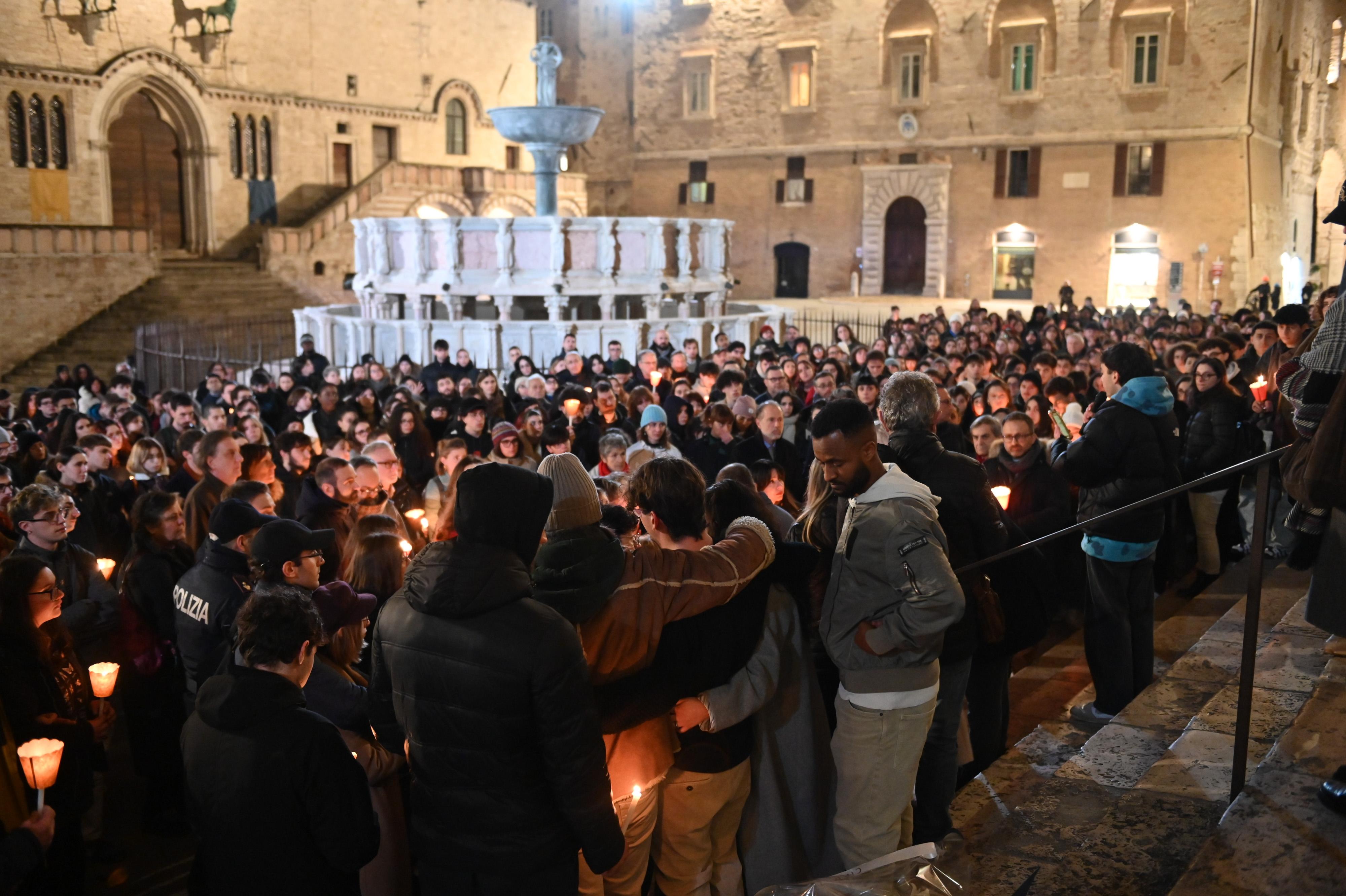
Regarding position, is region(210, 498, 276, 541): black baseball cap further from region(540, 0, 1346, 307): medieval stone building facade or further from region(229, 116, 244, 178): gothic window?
region(540, 0, 1346, 307): medieval stone building facade

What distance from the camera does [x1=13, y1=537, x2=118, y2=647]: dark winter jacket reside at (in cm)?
497

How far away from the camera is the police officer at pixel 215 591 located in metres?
4.28

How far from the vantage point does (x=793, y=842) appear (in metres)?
3.67

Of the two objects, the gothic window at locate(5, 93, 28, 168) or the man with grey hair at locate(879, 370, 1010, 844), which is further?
the gothic window at locate(5, 93, 28, 168)

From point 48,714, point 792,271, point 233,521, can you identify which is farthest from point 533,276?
point 792,271

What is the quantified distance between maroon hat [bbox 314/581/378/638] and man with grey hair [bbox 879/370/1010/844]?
6.75 feet

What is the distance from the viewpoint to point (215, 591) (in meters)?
4.31

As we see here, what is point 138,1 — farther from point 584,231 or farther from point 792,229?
point 792,229

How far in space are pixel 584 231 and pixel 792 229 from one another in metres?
19.3

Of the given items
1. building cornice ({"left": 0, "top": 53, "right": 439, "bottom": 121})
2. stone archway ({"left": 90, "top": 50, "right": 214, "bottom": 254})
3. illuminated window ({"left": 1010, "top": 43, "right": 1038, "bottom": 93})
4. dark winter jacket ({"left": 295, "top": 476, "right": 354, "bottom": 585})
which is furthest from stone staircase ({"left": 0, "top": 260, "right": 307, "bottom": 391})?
illuminated window ({"left": 1010, "top": 43, "right": 1038, "bottom": 93})

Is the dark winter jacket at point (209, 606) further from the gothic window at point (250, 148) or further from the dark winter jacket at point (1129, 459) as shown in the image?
the gothic window at point (250, 148)

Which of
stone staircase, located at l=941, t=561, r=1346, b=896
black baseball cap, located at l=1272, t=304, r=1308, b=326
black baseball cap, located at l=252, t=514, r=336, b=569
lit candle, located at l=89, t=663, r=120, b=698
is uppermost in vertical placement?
black baseball cap, located at l=1272, t=304, r=1308, b=326

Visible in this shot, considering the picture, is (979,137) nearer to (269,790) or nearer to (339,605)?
(339,605)

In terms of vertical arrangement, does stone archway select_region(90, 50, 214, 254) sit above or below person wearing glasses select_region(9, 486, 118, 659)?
above
